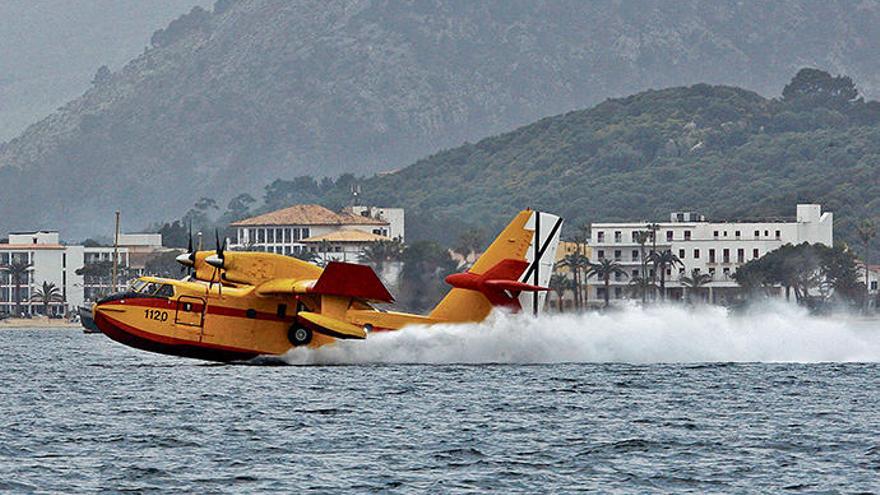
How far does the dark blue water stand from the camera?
146ft

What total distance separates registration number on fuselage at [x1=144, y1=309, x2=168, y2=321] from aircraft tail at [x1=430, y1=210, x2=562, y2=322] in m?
11.1

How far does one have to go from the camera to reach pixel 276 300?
7556 cm

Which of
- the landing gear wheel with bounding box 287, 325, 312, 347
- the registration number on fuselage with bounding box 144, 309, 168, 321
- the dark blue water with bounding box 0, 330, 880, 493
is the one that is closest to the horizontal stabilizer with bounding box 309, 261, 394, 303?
the landing gear wheel with bounding box 287, 325, 312, 347

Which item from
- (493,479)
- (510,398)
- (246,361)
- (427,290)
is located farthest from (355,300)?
(427,290)

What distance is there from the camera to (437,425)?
5581 cm

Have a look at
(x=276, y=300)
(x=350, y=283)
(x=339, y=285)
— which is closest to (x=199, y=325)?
(x=276, y=300)

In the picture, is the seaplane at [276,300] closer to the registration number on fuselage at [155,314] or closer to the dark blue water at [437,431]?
the registration number on fuselage at [155,314]

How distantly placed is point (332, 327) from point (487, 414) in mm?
15439

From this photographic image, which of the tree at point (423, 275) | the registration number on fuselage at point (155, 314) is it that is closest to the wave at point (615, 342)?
the registration number on fuselage at point (155, 314)

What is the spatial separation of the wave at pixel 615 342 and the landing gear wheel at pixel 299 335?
0.38 m

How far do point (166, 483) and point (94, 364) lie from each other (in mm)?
51549

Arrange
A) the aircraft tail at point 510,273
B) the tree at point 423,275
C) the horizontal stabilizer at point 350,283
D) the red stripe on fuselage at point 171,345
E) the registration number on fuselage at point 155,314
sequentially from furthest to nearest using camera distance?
1. the tree at point 423,275
2. the aircraft tail at point 510,273
3. the red stripe on fuselage at point 171,345
4. the registration number on fuselage at point 155,314
5. the horizontal stabilizer at point 350,283

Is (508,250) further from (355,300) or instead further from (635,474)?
(635,474)

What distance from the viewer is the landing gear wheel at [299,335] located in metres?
76.5
